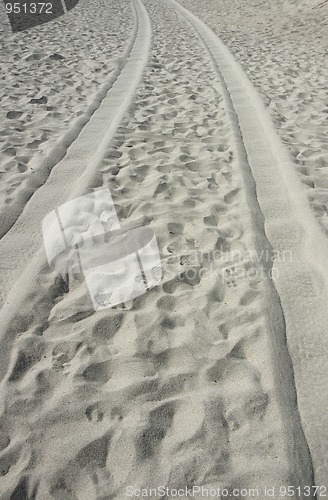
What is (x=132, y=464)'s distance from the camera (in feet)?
7.14

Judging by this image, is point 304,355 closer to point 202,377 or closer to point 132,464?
point 202,377

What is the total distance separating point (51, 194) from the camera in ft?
14.0
